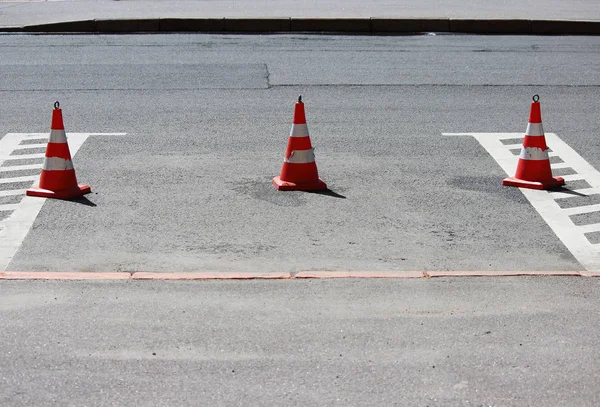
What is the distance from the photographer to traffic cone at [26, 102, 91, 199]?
9352 millimetres

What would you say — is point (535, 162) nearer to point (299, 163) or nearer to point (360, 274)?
point (299, 163)

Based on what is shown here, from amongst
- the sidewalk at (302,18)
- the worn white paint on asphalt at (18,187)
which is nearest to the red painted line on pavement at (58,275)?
the worn white paint on asphalt at (18,187)

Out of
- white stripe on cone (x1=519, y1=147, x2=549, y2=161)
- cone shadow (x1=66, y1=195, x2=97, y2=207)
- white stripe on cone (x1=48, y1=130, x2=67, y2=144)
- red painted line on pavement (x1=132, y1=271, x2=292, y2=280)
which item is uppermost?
white stripe on cone (x1=48, y1=130, x2=67, y2=144)

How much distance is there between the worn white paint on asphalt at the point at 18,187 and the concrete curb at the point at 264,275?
1.42 feet

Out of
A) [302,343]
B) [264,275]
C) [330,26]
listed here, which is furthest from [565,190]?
[330,26]

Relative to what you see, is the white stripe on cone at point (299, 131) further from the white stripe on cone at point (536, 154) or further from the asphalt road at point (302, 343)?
the asphalt road at point (302, 343)

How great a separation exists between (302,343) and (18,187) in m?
4.52

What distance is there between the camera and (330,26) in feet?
69.3

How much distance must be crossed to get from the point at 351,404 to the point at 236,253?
283cm

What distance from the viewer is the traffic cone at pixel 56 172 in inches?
368

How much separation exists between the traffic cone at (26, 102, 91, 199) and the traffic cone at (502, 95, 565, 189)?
158 inches

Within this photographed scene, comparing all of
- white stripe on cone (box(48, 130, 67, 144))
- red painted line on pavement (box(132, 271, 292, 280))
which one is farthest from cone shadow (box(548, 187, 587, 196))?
white stripe on cone (box(48, 130, 67, 144))

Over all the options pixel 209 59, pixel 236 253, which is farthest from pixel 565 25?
pixel 236 253

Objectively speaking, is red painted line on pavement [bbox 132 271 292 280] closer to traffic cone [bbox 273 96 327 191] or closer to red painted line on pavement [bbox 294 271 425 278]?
red painted line on pavement [bbox 294 271 425 278]
